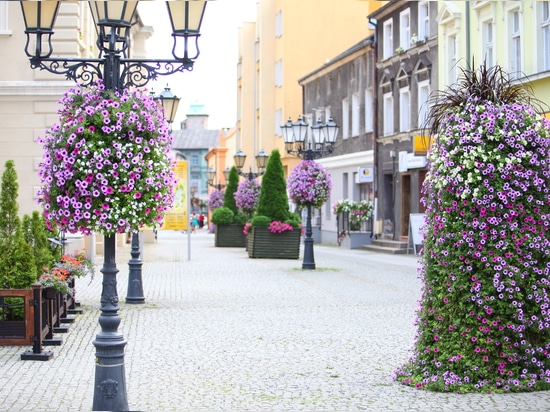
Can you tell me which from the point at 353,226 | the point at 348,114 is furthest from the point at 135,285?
the point at 348,114

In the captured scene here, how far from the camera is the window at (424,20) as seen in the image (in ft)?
111

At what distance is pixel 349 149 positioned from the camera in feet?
148

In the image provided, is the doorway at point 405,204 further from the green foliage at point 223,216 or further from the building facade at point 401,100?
the green foliage at point 223,216

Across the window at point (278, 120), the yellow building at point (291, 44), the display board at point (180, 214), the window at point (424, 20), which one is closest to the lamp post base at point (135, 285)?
the display board at point (180, 214)

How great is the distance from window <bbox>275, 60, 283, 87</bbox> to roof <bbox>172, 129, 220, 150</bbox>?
8614cm

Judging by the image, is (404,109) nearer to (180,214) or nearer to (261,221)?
(261,221)

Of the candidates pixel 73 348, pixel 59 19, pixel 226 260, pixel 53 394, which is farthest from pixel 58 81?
pixel 53 394

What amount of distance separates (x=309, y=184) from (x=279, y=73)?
110ft

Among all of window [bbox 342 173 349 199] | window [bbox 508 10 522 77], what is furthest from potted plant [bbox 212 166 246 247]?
window [bbox 508 10 522 77]

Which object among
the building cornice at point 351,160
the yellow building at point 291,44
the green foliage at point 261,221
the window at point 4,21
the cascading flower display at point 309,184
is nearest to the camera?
the cascading flower display at point 309,184

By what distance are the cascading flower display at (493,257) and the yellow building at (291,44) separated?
4525 cm

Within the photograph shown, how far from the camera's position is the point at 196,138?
5822 inches

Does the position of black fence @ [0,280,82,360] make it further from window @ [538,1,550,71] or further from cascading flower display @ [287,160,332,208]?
window @ [538,1,550,71]

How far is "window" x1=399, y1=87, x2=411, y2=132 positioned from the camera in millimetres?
35969
